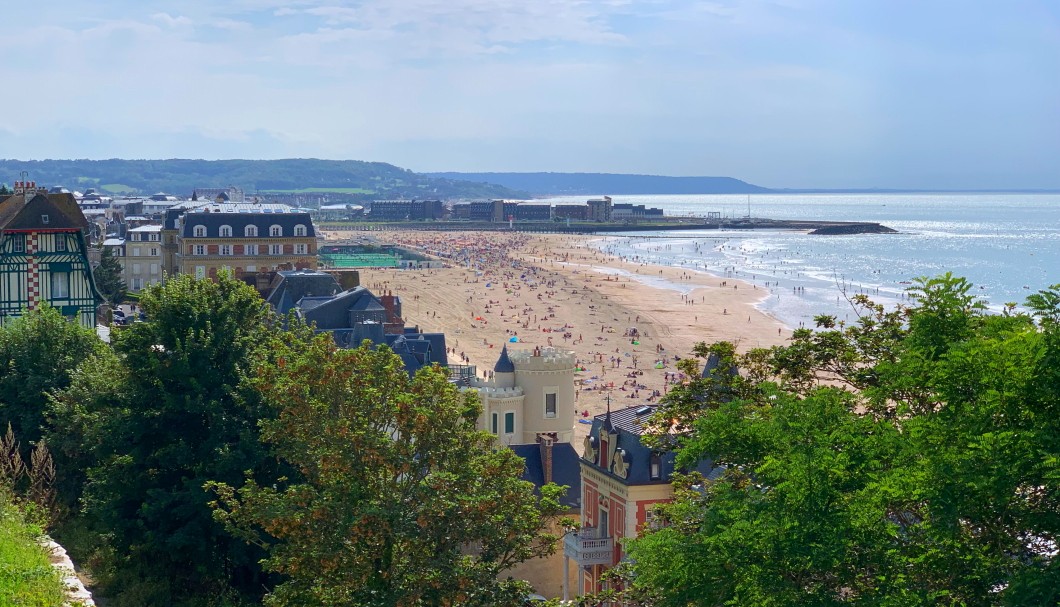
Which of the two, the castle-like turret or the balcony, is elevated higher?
the castle-like turret

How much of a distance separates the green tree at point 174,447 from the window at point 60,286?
1523cm

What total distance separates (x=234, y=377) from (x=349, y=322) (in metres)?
20.5

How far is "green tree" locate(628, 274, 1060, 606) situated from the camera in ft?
39.2

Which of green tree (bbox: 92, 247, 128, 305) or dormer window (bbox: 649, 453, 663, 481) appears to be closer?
dormer window (bbox: 649, 453, 663, 481)

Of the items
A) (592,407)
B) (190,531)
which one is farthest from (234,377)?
(592,407)

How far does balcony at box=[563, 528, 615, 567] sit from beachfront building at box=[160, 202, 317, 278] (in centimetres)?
4949

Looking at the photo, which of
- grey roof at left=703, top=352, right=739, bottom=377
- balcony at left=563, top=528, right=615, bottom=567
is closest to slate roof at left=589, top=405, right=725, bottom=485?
balcony at left=563, top=528, right=615, bottom=567

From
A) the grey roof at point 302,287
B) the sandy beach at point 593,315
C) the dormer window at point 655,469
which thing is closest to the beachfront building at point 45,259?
the grey roof at point 302,287

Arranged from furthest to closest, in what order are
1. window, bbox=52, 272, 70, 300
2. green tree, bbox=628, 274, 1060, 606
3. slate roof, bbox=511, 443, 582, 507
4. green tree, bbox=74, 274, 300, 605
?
window, bbox=52, 272, 70, 300, slate roof, bbox=511, 443, 582, 507, green tree, bbox=74, 274, 300, 605, green tree, bbox=628, 274, 1060, 606

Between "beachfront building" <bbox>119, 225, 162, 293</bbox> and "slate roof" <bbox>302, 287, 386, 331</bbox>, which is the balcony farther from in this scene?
"beachfront building" <bbox>119, 225, 162, 293</bbox>

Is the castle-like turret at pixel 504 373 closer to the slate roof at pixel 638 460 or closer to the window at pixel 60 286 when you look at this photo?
the slate roof at pixel 638 460

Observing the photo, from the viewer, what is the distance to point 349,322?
4400cm

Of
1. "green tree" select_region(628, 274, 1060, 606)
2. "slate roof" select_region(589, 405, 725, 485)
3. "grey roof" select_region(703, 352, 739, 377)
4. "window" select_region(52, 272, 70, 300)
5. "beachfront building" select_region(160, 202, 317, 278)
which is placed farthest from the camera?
"beachfront building" select_region(160, 202, 317, 278)

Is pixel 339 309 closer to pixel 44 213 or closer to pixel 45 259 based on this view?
pixel 45 259
